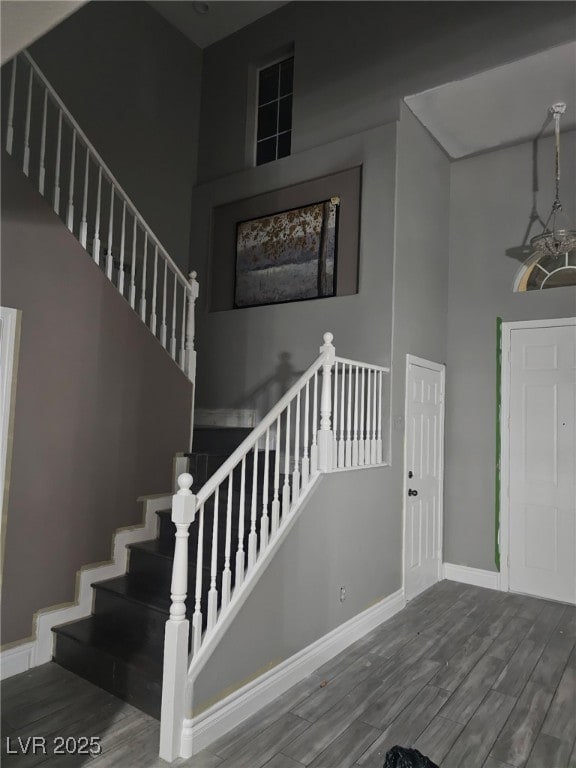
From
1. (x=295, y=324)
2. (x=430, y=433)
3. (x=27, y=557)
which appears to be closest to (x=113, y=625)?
(x=27, y=557)

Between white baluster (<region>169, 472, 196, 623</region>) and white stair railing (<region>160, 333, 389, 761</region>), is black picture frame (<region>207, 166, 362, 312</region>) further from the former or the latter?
white baluster (<region>169, 472, 196, 623</region>)

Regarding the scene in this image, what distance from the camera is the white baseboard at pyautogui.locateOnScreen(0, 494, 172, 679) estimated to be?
296cm

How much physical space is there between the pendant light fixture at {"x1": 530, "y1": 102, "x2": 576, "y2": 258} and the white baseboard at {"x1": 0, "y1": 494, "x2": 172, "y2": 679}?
3632 mm

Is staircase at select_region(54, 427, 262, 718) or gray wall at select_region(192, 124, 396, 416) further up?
gray wall at select_region(192, 124, 396, 416)

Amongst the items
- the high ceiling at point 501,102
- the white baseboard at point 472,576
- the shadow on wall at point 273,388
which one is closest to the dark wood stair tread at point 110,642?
the shadow on wall at point 273,388

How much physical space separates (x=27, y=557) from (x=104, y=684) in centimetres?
84

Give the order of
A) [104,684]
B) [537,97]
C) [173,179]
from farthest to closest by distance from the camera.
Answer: [173,179]
[537,97]
[104,684]

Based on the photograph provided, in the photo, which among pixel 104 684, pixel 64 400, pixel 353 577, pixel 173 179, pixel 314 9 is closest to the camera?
pixel 104 684

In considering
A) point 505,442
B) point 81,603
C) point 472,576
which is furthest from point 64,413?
point 472,576

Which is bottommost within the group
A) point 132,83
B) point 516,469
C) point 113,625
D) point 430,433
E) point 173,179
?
point 113,625

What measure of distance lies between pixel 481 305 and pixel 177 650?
4.02 metres

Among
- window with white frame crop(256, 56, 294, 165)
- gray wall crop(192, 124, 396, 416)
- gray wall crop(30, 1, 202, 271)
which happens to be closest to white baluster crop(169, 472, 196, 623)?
gray wall crop(192, 124, 396, 416)

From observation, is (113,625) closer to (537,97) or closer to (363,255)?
(363,255)

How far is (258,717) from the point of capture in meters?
2.60
